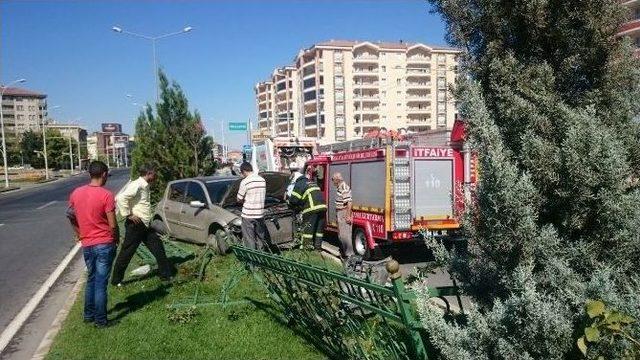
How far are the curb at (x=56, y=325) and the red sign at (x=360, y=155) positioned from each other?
5841mm

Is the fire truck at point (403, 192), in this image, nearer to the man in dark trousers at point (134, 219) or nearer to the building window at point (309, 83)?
the man in dark trousers at point (134, 219)

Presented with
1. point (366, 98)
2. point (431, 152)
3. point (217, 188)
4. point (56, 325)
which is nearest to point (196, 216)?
point (217, 188)

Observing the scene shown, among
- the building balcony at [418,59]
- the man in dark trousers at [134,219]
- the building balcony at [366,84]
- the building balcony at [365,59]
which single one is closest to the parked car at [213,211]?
the man in dark trousers at [134,219]

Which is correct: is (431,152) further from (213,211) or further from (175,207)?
(175,207)

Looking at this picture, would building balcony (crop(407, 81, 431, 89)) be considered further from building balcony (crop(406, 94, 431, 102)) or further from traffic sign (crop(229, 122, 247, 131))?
traffic sign (crop(229, 122, 247, 131))

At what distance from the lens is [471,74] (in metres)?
3.30

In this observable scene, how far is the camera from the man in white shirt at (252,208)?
8.12 metres

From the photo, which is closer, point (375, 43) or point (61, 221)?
point (61, 221)

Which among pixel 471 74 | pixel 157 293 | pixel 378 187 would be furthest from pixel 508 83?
pixel 378 187

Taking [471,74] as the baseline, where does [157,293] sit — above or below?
below

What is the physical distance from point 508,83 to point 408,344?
1.81m

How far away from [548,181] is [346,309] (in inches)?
73.8

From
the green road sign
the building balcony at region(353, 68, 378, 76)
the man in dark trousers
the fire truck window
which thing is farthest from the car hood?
the building balcony at region(353, 68, 378, 76)

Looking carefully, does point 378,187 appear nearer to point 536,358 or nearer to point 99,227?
point 99,227
